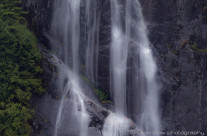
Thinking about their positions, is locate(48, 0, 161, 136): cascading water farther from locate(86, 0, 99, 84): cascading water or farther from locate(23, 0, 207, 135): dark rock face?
locate(23, 0, 207, 135): dark rock face

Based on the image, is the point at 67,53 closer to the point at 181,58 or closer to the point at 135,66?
the point at 135,66

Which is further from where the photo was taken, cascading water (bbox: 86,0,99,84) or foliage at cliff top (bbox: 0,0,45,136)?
cascading water (bbox: 86,0,99,84)

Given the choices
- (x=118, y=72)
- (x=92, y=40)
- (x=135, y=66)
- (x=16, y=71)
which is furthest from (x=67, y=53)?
(x=135, y=66)

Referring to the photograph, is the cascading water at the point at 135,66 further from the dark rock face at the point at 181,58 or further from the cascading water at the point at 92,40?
the cascading water at the point at 92,40

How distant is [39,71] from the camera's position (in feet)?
23.3

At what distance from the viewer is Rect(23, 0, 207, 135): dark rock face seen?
6.96 m

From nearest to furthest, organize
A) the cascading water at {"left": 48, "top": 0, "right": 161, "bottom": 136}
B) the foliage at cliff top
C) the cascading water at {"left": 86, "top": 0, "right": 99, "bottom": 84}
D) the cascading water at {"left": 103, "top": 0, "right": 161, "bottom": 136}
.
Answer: the foliage at cliff top
the cascading water at {"left": 48, "top": 0, "right": 161, "bottom": 136}
the cascading water at {"left": 103, "top": 0, "right": 161, "bottom": 136}
the cascading water at {"left": 86, "top": 0, "right": 99, "bottom": 84}

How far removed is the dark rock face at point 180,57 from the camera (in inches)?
274

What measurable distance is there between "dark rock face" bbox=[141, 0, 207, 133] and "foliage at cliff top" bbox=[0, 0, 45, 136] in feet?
13.0

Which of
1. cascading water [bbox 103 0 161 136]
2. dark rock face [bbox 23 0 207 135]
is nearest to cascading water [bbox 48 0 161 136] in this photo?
cascading water [bbox 103 0 161 136]

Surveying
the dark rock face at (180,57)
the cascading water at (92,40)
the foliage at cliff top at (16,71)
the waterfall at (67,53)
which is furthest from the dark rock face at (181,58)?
the foliage at cliff top at (16,71)

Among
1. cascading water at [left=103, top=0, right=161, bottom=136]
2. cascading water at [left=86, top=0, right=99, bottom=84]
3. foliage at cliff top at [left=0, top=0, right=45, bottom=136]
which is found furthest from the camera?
cascading water at [left=86, top=0, right=99, bottom=84]

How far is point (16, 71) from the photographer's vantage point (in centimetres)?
673

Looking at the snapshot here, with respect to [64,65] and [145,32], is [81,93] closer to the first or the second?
[64,65]
